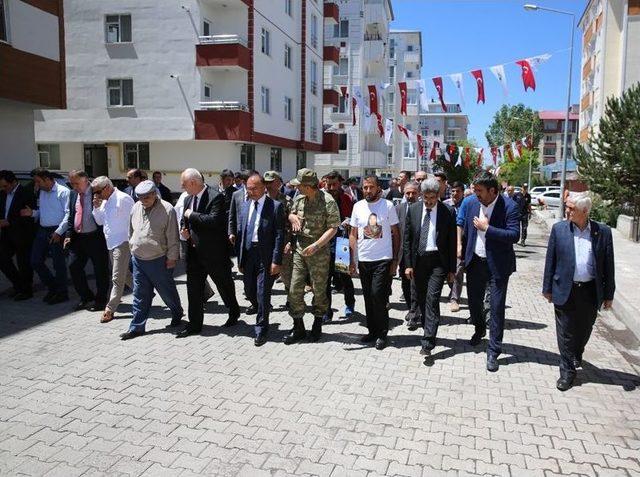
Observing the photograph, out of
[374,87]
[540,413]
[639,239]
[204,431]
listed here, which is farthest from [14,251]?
[374,87]

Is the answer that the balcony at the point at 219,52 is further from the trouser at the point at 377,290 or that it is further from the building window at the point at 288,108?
the trouser at the point at 377,290

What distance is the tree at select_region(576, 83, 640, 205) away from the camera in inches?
709

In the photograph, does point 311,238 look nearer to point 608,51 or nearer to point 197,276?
point 197,276

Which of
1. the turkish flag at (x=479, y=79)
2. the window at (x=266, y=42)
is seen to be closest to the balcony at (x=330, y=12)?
the window at (x=266, y=42)

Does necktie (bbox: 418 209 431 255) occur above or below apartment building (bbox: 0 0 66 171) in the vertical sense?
below

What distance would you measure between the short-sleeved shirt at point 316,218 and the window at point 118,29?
69.4ft

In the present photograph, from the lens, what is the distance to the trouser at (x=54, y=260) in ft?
26.8

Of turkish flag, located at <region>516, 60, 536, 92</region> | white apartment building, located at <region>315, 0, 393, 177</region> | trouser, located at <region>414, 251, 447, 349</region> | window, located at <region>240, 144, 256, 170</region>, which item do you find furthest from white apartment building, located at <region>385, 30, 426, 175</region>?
trouser, located at <region>414, 251, 447, 349</region>

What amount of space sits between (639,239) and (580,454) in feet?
53.4

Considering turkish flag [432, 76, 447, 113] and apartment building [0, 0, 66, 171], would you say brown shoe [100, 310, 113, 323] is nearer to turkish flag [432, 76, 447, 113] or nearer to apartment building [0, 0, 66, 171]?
apartment building [0, 0, 66, 171]

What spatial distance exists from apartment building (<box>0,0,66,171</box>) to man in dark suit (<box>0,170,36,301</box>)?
6729mm

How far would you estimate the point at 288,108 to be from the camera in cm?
3050

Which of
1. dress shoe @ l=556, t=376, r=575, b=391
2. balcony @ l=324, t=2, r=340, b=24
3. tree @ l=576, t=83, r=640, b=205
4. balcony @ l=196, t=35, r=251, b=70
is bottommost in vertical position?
dress shoe @ l=556, t=376, r=575, b=391

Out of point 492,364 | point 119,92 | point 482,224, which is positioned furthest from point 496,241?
point 119,92
